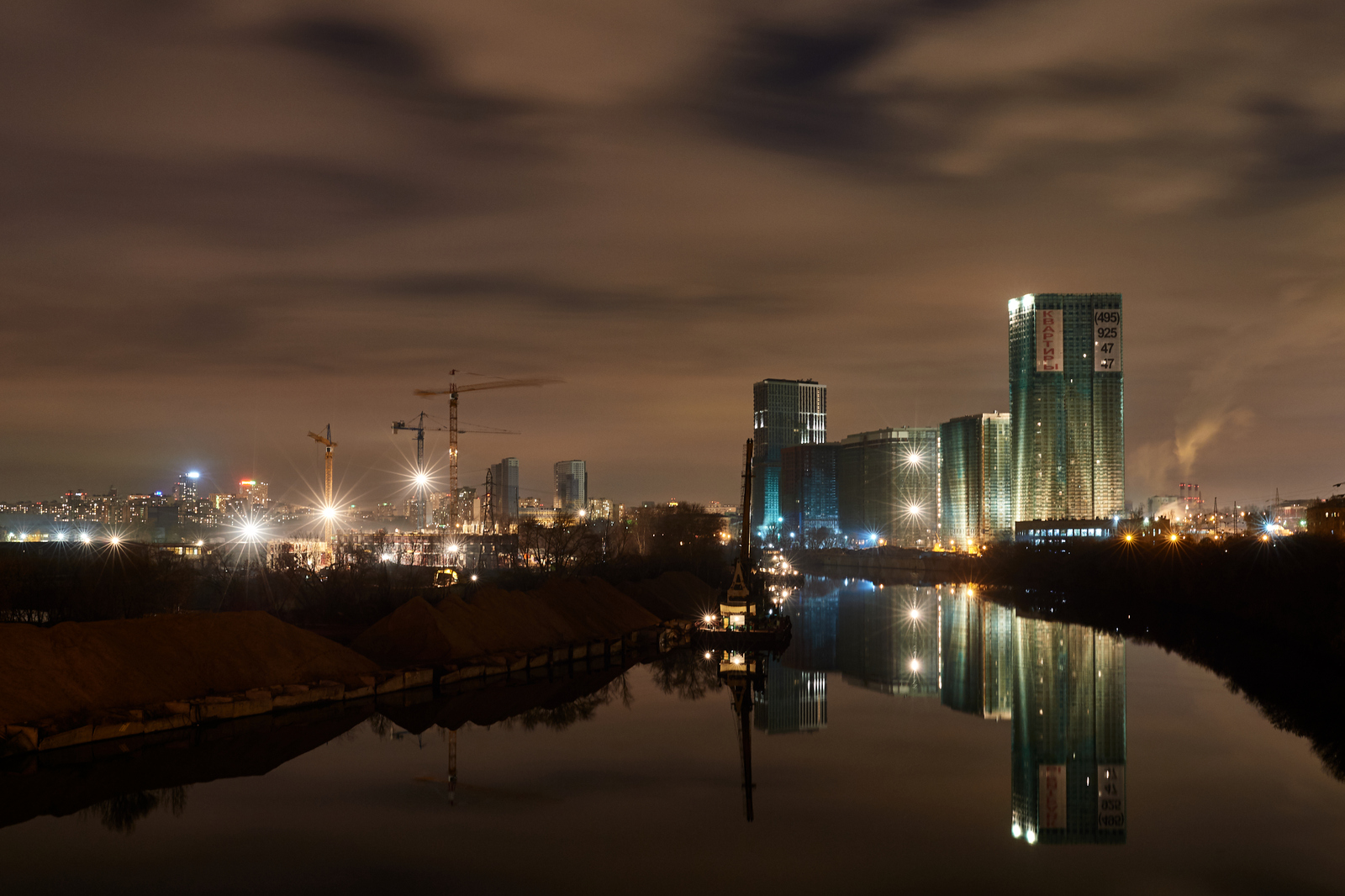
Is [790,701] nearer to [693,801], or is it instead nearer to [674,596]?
[693,801]

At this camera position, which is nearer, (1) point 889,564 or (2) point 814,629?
(2) point 814,629

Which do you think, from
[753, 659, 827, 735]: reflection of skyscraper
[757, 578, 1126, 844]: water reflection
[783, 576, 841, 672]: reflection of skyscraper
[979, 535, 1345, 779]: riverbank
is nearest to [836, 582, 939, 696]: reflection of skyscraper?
[757, 578, 1126, 844]: water reflection

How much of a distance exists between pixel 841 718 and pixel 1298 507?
625 feet

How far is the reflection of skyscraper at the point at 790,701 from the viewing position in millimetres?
31859

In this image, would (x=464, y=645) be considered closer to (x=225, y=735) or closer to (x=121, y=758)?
(x=225, y=735)

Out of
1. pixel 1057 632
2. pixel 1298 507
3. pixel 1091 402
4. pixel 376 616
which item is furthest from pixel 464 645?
pixel 1298 507

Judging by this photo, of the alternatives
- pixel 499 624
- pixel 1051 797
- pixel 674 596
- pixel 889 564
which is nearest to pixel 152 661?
pixel 499 624

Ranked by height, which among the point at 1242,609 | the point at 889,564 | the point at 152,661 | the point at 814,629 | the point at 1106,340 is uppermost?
the point at 1106,340

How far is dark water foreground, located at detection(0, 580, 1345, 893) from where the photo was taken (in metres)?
17.7

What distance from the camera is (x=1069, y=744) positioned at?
29.5 metres

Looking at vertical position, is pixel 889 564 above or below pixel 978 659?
above

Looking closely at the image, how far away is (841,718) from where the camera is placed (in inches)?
1313

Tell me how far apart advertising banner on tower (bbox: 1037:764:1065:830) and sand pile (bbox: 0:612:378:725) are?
19.7 metres

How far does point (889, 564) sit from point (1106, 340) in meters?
55.9
